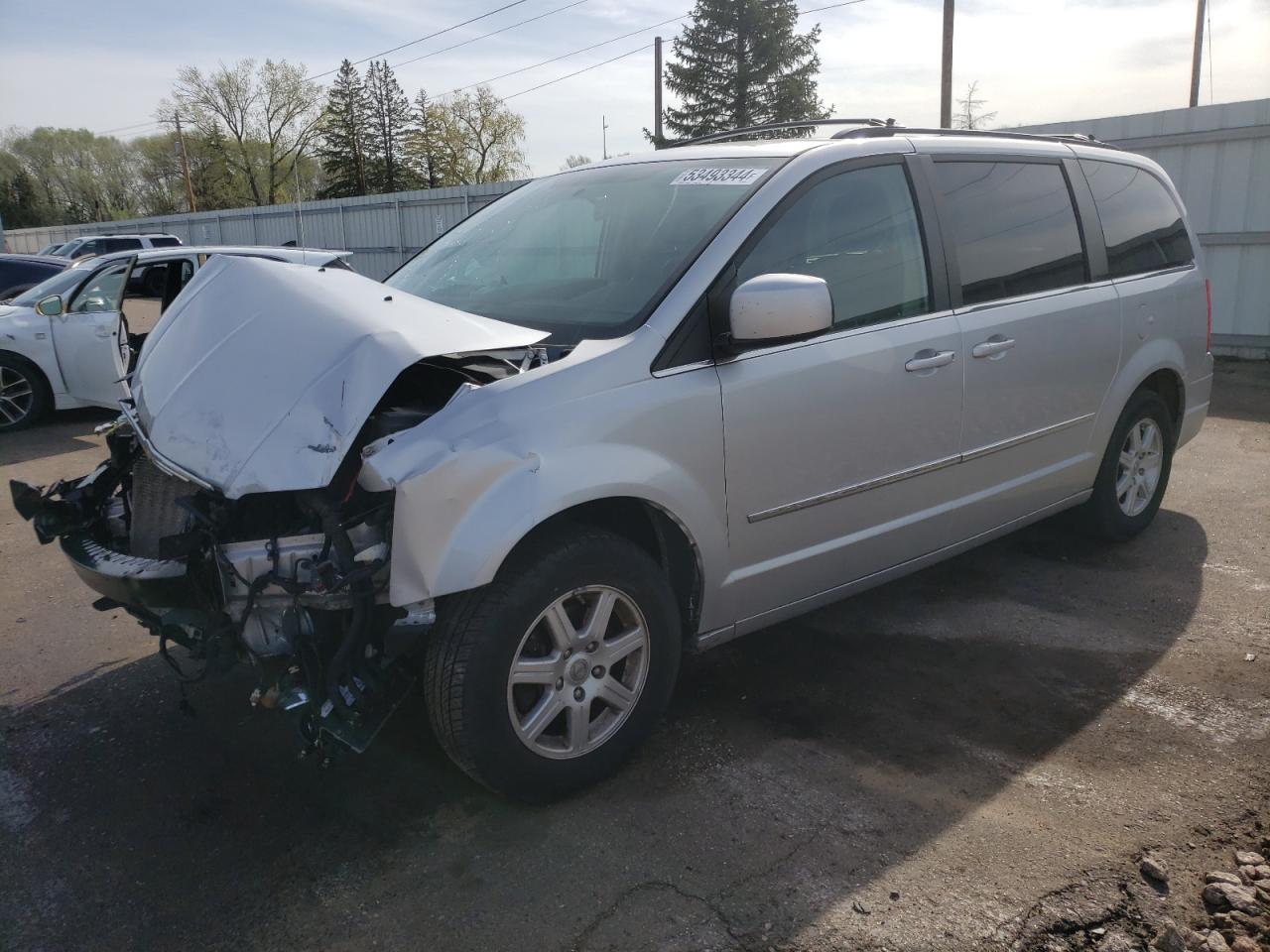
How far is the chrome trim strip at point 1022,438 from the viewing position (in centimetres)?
386

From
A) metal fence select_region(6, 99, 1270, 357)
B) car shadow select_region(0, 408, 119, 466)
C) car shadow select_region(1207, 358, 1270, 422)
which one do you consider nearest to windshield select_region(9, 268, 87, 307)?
car shadow select_region(0, 408, 119, 466)

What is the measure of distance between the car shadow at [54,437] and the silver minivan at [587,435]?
5.44m

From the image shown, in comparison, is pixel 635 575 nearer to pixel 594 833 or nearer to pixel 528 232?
pixel 594 833

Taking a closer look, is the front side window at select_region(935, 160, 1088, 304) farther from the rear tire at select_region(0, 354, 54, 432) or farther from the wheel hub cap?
the rear tire at select_region(0, 354, 54, 432)

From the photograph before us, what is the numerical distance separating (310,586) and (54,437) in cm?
761

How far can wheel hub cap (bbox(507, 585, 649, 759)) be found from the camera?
2.72 metres

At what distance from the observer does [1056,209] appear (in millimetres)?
4359

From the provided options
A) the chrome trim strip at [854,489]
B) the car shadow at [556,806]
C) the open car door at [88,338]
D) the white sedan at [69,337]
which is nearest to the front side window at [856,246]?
the chrome trim strip at [854,489]

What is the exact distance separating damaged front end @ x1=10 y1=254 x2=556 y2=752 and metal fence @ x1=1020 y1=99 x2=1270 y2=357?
1062 cm

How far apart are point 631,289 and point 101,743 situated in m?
2.37

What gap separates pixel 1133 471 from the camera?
5031mm

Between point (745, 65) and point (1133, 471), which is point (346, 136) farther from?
point (1133, 471)

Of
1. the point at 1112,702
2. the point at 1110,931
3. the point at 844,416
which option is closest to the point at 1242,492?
the point at 1112,702

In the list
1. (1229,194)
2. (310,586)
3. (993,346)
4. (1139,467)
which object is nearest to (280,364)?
(310,586)
